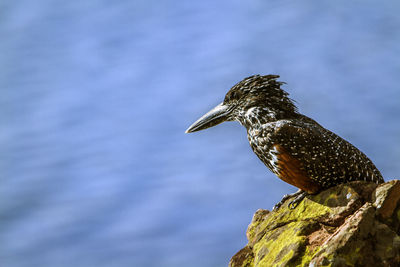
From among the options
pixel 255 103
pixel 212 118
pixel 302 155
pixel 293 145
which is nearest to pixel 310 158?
pixel 302 155

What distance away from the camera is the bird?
223 inches

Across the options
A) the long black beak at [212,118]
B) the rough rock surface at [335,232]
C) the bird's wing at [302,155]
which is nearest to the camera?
the rough rock surface at [335,232]

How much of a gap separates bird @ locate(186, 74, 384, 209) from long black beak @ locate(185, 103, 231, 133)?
0.21 m

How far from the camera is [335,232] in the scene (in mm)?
4941

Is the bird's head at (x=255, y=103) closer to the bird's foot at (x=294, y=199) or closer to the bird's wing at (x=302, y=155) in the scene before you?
the bird's wing at (x=302, y=155)

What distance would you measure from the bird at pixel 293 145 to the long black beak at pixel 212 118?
8.4 inches

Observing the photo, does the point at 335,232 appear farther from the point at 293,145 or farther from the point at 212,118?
the point at 212,118

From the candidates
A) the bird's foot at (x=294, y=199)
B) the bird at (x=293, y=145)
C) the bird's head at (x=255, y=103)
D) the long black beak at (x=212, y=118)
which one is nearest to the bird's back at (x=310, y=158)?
the bird at (x=293, y=145)

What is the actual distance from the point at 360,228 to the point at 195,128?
9.35 feet

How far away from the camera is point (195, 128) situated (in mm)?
6875

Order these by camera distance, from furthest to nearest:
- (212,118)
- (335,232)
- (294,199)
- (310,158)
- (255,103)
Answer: (212,118) → (255,103) → (294,199) → (310,158) → (335,232)

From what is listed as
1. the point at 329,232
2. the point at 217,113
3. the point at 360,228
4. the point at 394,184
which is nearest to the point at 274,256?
the point at 329,232

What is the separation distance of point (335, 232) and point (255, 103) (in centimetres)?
207

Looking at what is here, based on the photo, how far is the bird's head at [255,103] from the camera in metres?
6.20
